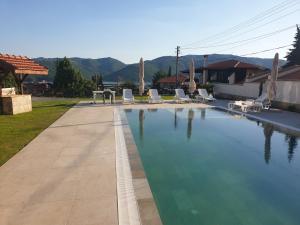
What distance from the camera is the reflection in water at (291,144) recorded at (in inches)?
316

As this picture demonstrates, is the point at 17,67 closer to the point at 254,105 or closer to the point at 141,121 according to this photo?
the point at 141,121

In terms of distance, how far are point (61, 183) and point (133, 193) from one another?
1.47 meters

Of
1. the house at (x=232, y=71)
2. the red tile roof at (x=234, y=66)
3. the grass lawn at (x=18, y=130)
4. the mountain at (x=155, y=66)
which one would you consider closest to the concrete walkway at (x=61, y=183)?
the grass lawn at (x=18, y=130)

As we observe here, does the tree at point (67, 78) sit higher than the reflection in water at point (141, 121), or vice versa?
the tree at point (67, 78)

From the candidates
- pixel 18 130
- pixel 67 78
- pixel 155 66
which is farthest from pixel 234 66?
pixel 155 66

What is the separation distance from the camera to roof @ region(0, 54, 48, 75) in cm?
1318

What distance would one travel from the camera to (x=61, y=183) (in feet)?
17.1

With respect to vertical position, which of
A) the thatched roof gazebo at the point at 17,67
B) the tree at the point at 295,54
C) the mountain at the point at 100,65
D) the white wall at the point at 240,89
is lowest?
the white wall at the point at 240,89

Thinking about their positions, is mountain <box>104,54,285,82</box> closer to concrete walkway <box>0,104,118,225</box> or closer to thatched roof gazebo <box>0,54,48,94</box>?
thatched roof gazebo <box>0,54,48,94</box>

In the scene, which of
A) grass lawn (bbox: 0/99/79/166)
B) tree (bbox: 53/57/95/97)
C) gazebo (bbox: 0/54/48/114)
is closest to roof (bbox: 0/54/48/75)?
gazebo (bbox: 0/54/48/114)

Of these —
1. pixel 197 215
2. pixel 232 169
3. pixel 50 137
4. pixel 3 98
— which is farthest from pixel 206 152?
pixel 3 98

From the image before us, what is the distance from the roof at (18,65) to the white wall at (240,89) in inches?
591

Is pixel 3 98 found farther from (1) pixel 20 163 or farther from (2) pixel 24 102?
(1) pixel 20 163

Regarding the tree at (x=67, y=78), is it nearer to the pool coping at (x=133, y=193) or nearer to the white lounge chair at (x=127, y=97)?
the white lounge chair at (x=127, y=97)
